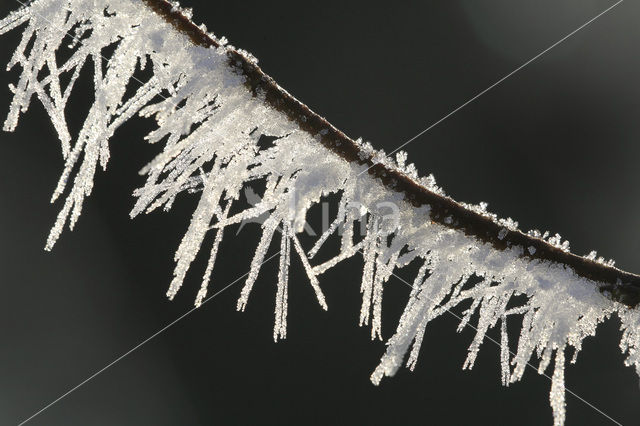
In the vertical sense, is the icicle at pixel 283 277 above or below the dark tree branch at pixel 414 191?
below

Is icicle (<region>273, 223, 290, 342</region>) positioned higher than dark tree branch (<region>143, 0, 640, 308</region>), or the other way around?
dark tree branch (<region>143, 0, 640, 308</region>)

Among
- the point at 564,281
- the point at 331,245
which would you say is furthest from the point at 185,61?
the point at 331,245

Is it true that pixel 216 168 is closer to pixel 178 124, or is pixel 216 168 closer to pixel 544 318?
pixel 178 124

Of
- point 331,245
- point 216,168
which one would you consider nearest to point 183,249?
point 216,168

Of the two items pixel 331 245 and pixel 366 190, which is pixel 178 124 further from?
pixel 331 245

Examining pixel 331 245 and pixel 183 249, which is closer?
pixel 183 249
